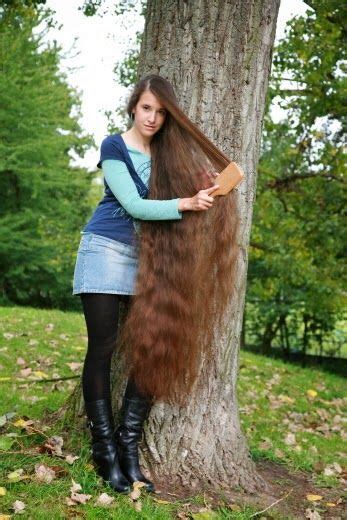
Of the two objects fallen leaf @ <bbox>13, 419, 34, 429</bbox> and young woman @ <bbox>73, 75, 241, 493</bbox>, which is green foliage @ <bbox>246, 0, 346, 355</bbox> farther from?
fallen leaf @ <bbox>13, 419, 34, 429</bbox>

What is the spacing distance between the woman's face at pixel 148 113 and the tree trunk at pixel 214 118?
0.23 meters

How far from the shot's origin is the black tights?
3074 millimetres

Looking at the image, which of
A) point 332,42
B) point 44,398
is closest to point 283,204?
point 332,42

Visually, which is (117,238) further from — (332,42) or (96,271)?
(332,42)

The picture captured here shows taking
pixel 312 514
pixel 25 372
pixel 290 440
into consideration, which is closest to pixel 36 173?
pixel 25 372

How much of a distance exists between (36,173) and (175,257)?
554 inches

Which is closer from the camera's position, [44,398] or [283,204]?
[44,398]

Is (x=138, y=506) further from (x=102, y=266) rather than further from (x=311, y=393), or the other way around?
(x=311, y=393)

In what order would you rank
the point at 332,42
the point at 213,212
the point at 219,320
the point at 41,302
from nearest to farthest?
the point at 213,212, the point at 219,320, the point at 332,42, the point at 41,302

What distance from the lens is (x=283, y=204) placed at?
1159 cm

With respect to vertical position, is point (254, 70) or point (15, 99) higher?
point (15, 99)

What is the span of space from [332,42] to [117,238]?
19.9 feet

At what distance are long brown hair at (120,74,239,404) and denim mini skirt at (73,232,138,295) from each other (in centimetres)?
9

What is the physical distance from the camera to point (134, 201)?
2934 millimetres
